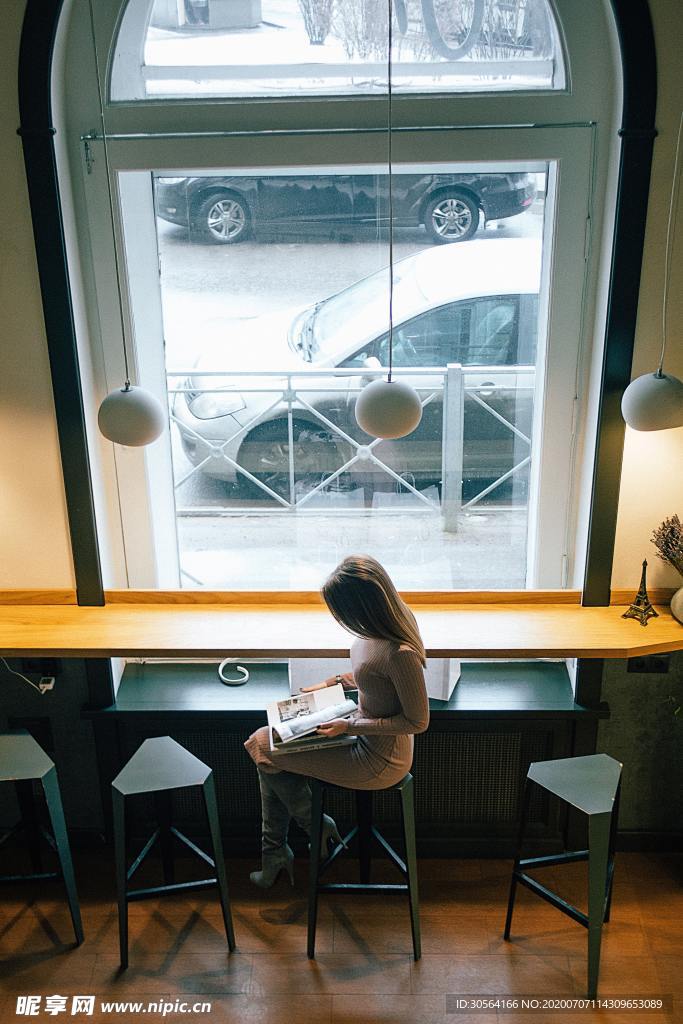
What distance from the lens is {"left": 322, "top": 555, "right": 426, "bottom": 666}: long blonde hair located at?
8.06 ft

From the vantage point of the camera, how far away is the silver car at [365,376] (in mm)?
2980

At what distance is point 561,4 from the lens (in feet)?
8.79

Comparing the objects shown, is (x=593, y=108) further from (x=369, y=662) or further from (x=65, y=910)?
(x=65, y=910)

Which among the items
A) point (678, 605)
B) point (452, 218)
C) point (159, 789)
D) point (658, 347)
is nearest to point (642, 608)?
point (678, 605)

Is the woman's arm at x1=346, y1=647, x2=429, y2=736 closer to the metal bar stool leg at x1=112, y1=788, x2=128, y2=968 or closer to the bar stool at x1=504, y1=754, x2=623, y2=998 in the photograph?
the bar stool at x1=504, y1=754, x2=623, y2=998

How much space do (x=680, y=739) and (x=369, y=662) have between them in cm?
138

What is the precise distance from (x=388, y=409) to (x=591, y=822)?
4.52 ft

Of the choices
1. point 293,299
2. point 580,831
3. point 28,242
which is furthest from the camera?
point 580,831

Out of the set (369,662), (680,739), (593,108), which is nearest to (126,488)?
(369,662)

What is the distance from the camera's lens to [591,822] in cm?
256

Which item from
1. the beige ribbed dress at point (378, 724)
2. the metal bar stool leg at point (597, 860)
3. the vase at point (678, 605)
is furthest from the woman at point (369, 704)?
the vase at point (678, 605)

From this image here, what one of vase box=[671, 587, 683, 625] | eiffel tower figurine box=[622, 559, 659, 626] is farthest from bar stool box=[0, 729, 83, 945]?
vase box=[671, 587, 683, 625]

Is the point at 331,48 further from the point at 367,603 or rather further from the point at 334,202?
the point at 367,603

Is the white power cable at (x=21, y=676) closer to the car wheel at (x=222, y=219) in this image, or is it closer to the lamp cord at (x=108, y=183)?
the lamp cord at (x=108, y=183)
